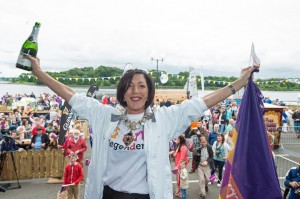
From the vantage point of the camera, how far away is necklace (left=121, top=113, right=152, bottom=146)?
1895 mm

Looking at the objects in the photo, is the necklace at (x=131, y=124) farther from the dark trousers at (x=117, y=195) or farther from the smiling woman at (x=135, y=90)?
the dark trousers at (x=117, y=195)

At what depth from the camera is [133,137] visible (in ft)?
6.23

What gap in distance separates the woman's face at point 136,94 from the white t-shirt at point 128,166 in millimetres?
177

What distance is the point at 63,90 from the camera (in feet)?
7.02

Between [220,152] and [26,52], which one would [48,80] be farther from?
[220,152]

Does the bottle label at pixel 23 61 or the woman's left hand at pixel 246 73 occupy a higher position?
the bottle label at pixel 23 61

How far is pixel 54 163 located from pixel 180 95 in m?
17.9

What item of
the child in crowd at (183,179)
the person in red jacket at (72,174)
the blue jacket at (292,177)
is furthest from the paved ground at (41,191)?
the blue jacket at (292,177)

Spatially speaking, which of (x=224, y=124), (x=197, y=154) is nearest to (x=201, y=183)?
(x=197, y=154)

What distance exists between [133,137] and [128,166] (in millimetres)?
187

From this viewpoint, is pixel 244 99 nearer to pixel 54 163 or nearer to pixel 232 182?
pixel 232 182

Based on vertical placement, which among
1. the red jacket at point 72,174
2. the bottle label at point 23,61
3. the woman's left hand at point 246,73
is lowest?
the red jacket at point 72,174

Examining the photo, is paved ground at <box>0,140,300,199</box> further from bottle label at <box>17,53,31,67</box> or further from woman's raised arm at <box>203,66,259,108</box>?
bottle label at <box>17,53,31,67</box>

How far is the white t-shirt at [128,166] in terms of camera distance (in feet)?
6.12
